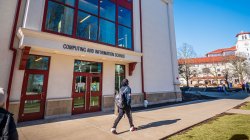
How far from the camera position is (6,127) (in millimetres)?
1870

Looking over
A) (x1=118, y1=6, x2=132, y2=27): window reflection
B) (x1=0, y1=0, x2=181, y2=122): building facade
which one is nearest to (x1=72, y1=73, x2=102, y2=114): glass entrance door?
(x1=0, y1=0, x2=181, y2=122): building facade

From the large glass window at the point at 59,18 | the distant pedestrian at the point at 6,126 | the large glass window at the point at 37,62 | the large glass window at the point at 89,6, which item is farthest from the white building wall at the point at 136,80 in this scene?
the distant pedestrian at the point at 6,126

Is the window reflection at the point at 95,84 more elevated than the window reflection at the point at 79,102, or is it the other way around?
the window reflection at the point at 95,84

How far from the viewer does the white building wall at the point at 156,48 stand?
12.6 meters

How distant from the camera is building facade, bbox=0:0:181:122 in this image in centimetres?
642

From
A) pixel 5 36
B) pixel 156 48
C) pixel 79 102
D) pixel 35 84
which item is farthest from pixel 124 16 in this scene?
pixel 35 84

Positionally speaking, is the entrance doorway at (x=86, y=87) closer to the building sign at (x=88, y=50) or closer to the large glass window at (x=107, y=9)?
the building sign at (x=88, y=50)

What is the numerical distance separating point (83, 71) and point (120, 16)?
5463 millimetres

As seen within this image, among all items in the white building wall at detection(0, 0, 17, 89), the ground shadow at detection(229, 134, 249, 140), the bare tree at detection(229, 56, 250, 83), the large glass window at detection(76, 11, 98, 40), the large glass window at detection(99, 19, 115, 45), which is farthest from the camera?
the bare tree at detection(229, 56, 250, 83)

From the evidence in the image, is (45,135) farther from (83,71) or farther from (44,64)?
(83,71)

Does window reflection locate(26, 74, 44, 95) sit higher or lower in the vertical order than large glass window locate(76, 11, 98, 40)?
lower

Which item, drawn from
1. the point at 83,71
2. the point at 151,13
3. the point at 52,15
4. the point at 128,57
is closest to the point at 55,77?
the point at 83,71

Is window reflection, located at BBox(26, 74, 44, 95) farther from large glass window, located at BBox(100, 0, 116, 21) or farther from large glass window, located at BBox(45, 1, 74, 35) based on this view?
large glass window, located at BBox(100, 0, 116, 21)

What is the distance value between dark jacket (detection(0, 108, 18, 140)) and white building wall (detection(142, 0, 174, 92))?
35.0ft
